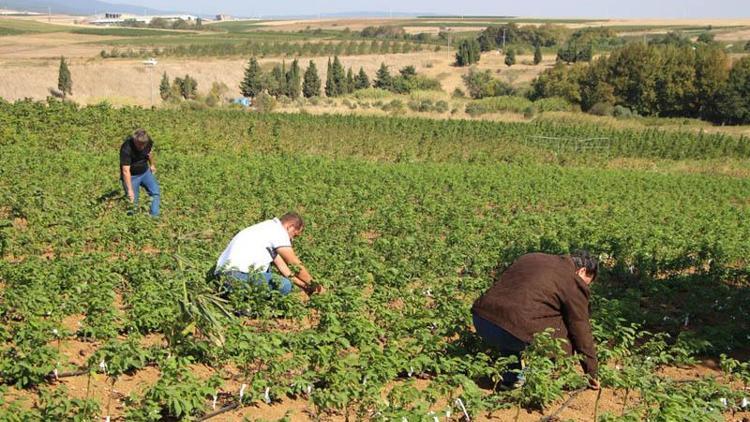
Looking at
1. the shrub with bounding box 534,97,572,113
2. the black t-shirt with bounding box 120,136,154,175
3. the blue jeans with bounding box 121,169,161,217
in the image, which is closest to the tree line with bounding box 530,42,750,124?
the shrub with bounding box 534,97,572,113

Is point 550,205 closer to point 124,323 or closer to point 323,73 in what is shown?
point 124,323

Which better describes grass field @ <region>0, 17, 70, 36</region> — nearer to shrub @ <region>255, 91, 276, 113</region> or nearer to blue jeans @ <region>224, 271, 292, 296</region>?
shrub @ <region>255, 91, 276, 113</region>

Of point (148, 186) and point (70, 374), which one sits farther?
point (148, 186)

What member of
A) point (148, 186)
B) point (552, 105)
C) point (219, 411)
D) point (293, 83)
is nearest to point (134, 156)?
point (148, 186)

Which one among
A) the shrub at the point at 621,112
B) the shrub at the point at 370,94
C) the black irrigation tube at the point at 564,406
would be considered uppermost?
the black irrigation tube at the point at 564,406

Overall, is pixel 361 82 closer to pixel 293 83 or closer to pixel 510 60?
pixel 293 83

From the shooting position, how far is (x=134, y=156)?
12328 mm

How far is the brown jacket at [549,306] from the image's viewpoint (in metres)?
6.24

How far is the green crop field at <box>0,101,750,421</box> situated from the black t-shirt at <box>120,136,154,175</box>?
710 mm

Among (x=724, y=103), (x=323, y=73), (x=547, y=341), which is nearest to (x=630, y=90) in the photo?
(x=724, y=103)

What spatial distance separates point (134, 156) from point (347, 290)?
6.14 metres

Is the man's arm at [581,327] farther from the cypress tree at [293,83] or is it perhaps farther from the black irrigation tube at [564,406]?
the cypress tree at [293,83]

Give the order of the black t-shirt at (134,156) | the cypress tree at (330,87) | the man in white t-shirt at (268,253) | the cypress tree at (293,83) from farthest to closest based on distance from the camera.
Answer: the cypress tree at (330,87) < the cypress tree at (293,83) < the black t-shirt at (134,156) < the man in white t-shirt at (268,253)

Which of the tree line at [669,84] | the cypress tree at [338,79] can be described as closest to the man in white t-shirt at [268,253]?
the tree line at [669,84]
